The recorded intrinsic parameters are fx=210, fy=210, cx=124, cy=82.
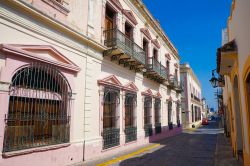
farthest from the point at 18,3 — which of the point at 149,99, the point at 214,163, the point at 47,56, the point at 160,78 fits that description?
the point at 160,78

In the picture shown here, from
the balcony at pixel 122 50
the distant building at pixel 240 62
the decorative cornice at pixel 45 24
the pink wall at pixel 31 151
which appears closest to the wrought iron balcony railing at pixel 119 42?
the balcony at pixel 122 50

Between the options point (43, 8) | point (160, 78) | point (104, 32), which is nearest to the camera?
point (43, 8)

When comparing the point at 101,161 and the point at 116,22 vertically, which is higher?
the point at 116,22

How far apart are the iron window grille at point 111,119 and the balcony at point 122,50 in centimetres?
161

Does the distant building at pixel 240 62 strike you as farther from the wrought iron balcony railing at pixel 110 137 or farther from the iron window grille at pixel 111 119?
the wrought iron balcony railing at pixel 110 137

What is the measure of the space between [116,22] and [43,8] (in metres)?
4.62

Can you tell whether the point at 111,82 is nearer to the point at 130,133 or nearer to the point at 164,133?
the point at 130,133

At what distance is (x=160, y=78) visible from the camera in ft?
49.3

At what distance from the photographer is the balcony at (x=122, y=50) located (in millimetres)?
9055

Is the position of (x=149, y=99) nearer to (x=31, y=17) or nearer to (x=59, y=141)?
(x=59, y=141)

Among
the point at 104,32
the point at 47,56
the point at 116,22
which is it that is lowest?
the point at 47,56

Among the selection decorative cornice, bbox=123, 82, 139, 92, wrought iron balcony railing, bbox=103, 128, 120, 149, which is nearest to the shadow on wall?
decorative cornice, bbox=123, 82, 139, 92

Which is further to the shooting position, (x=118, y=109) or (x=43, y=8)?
(x=118, y=109)

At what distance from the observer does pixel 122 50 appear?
9.36 meters
